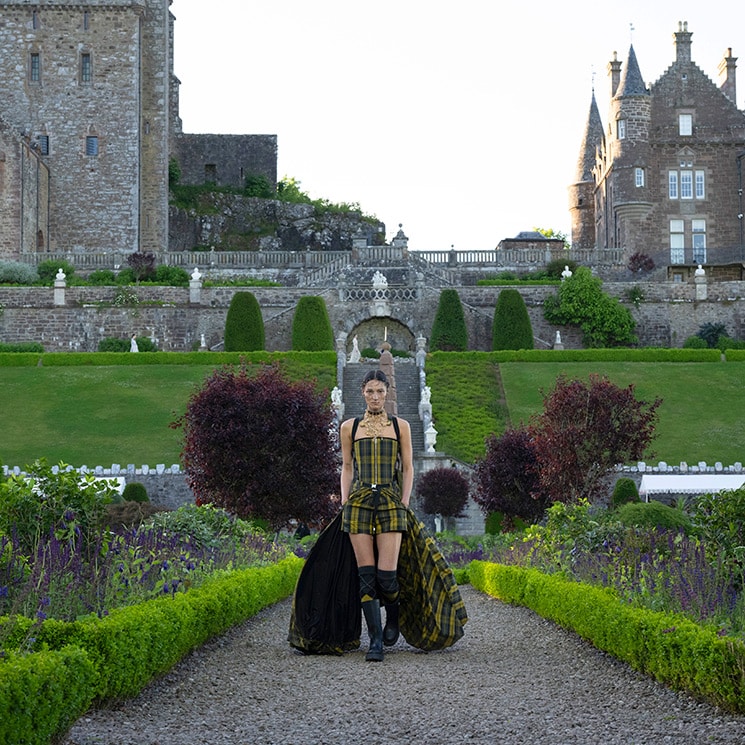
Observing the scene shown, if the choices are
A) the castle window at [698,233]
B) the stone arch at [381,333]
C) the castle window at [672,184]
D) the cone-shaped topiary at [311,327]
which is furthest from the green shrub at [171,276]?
the castle window at [698,233]

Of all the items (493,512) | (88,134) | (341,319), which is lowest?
Answer: (493,512)

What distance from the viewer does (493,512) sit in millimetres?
30219

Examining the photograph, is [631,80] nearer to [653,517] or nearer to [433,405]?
[433,405]

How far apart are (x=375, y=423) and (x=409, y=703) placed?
2674mm

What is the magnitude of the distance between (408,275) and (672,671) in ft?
156

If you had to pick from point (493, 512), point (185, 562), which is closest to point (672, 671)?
point (185, 562)

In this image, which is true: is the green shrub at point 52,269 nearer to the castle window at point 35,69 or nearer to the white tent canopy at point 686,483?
the castle window at point 35,69

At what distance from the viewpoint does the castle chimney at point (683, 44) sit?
62.6 meters

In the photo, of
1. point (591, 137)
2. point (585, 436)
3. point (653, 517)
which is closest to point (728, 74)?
point (591, 137)

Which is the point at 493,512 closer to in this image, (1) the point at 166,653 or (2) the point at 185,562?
(2) the point at 185,562

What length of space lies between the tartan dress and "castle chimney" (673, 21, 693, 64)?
56120mm

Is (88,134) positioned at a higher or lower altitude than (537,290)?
higher

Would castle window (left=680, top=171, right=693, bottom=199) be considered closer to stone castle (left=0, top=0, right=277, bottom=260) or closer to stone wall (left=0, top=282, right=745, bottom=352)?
stone wall (left=0, top=282, right=745, bottom=352)

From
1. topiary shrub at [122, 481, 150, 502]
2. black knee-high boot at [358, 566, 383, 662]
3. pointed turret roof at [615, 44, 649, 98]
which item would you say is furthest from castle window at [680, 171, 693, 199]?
black knee-high boot at [358, 566, 383, 662]
